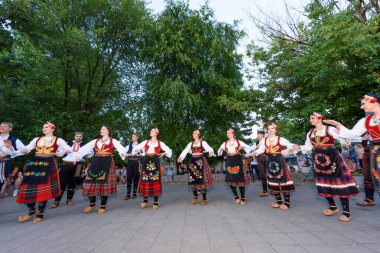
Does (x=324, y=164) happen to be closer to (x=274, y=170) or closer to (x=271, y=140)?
(x=274, y=170)

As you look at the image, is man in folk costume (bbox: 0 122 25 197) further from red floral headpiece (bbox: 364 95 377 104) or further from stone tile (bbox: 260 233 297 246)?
red floral headpiece (bbox: 364 95 377 104)

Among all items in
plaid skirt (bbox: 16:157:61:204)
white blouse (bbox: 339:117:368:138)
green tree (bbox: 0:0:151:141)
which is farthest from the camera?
green tree (bbox: 0:0:151:141)

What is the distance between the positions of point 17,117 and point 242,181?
34.2 feet

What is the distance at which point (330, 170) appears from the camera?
14.4 ft

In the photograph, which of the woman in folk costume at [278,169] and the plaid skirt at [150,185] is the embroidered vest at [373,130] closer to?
the woman in folk costume at [278,169]

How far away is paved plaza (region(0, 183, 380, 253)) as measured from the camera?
300cm

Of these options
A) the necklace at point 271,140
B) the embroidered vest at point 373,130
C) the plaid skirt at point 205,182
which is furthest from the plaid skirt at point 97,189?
the embroidered vest at point 373,130

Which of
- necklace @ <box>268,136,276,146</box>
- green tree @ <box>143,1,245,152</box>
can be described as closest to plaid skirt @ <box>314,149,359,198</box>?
necklace @ <box>268,136,276,146</box>

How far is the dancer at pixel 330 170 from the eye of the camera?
13.7 feet

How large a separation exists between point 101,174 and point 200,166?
2.48m

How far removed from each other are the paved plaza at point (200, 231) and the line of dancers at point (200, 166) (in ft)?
1.43

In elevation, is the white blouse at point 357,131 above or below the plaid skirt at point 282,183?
above

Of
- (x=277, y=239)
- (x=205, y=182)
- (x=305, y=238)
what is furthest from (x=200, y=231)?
(x=205, y=182)

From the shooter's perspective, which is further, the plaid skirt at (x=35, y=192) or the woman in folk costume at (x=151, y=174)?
the woman in folk costume at (x=151, y=174)
